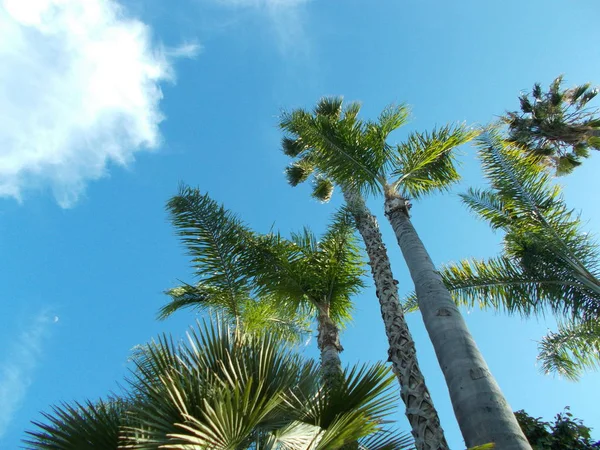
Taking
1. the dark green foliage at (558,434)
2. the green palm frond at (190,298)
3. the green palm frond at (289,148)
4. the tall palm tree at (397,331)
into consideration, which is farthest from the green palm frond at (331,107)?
the dark green foliage at (558,434)

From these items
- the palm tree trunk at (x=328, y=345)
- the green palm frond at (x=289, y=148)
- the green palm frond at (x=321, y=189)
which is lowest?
the palm tree trunk at (x=328, y=345)

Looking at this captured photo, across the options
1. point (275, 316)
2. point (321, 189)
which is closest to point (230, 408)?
point (275, 316)

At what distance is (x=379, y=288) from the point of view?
6828 millimetres

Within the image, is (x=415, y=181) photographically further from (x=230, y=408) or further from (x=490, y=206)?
(x=230, y=408)

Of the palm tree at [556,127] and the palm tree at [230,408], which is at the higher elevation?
the palm tree at [556,127]

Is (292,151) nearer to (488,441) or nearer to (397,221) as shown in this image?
(397,221)

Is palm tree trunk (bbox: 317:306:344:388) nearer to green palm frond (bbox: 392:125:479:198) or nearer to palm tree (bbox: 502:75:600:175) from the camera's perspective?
green palm frond (bbox: 392:125:479:198)

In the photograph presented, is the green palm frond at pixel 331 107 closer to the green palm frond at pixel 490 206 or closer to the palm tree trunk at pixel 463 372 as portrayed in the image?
the green palm frond at pixel 490 206

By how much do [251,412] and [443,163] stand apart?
22.7ft

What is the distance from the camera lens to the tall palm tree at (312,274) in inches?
350

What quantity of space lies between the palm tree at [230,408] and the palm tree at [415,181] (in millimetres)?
757

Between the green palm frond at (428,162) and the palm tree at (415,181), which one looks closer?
the palm tree at (415,181)

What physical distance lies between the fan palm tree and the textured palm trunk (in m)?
2.30

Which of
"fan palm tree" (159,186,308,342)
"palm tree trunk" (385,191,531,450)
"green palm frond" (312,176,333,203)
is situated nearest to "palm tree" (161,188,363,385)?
"fan palm tree" (159,186,308,342)
